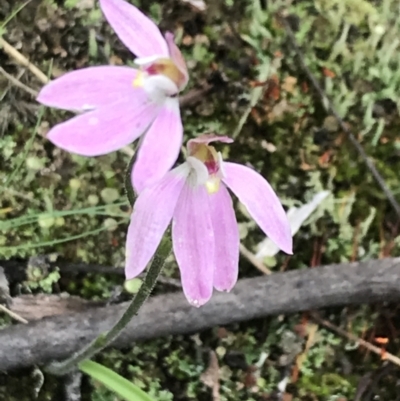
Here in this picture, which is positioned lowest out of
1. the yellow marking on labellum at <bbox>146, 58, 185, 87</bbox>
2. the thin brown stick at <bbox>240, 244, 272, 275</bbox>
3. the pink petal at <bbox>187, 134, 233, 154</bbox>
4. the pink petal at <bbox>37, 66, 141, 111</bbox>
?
the thin brown stick at <bbox>240, 244, 272, 275</bbox>

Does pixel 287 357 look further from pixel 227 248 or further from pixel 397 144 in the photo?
pixel 227 248

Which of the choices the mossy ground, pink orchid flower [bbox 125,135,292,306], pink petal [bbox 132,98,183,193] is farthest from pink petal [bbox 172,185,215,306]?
the mossy ground

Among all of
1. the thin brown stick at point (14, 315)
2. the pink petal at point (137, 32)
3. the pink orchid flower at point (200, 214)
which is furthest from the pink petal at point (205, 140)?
the thin brown stick at point (14, 315)

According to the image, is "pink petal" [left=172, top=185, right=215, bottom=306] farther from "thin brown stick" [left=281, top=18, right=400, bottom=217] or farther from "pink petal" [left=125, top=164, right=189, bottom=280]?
"thin brown stick" [left=281, top=18, right=400, bottom=217]

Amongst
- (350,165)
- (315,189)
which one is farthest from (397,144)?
(315,189)

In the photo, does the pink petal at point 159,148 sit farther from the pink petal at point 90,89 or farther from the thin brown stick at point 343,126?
the thin brown stick at point 343,126

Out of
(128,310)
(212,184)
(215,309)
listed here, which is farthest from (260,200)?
(215,309)
